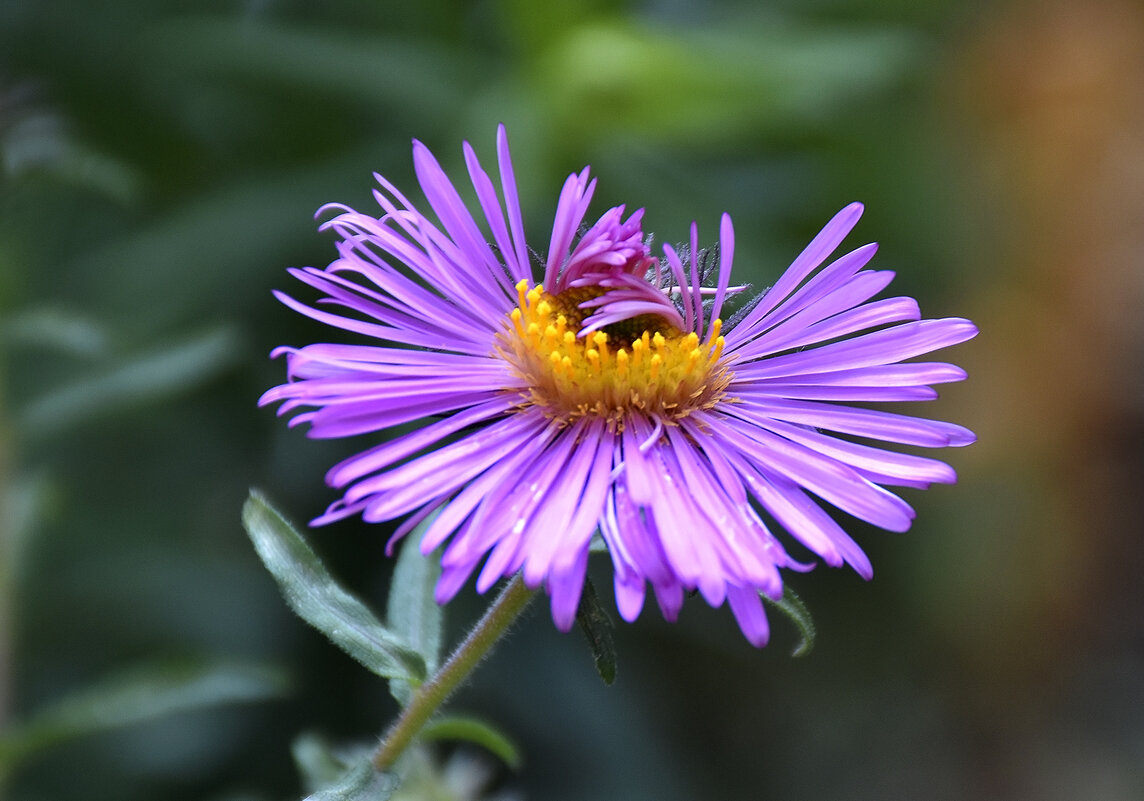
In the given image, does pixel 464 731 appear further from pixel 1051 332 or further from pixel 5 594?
pixel 1051 332

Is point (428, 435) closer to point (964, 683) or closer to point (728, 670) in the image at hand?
point (728, 670)

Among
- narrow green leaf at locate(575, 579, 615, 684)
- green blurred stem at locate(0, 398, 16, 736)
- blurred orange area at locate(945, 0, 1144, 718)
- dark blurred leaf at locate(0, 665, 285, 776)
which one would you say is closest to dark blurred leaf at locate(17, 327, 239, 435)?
green blurred stem at locate(0, 398, 16, 736)

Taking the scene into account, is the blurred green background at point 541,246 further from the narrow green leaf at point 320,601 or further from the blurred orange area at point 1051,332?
the narrow green leaf at point 320,601

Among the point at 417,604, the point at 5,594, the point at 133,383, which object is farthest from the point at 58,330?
the point at 417,604

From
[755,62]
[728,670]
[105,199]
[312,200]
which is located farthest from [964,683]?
[105,199]

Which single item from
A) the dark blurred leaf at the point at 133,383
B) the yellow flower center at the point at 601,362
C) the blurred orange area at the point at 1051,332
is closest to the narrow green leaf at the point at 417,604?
the yellow flower center at the point at 601,362

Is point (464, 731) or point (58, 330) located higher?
point (58, 330)

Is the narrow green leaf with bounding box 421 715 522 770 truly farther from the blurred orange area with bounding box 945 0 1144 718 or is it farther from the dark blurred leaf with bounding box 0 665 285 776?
the blurred orange area with bounding box 945 0 1144 718
